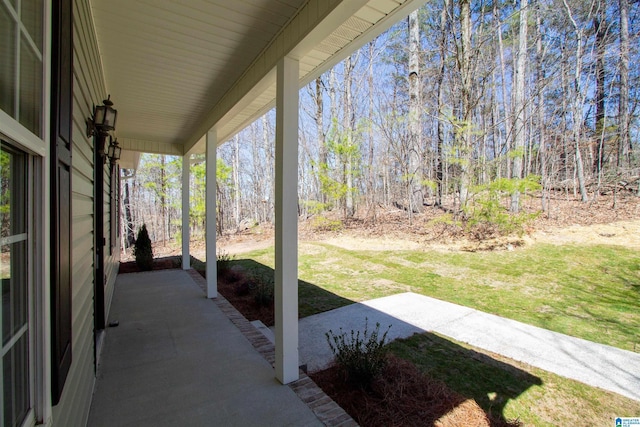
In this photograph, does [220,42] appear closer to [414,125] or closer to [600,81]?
[414,125]

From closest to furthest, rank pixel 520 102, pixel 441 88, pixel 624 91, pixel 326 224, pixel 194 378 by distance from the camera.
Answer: pixel 194 378 → pixel 624 91 → pixel 520 102 → pixel 441 88 → pixel 326 224

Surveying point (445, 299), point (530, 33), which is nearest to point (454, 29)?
point (530, 33)

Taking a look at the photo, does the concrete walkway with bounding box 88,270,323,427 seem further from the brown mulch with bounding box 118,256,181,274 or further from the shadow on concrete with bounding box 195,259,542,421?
the brown mulch with bounding box 118,256,181,274

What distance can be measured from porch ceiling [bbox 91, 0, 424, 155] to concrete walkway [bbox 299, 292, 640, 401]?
2794 millimetres

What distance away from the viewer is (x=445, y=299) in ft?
17.1

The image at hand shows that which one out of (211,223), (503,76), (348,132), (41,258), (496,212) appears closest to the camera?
(41,258)

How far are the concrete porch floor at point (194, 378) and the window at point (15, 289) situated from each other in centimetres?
149

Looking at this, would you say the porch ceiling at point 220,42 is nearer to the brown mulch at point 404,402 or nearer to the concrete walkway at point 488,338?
the brown mulch at point 404,402

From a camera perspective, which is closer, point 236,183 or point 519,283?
point 519,283

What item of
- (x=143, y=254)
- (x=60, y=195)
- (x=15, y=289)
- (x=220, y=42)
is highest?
(x=220, y=42)

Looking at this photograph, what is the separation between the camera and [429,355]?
324 cm

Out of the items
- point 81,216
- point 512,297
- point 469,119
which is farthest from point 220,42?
point 469,119

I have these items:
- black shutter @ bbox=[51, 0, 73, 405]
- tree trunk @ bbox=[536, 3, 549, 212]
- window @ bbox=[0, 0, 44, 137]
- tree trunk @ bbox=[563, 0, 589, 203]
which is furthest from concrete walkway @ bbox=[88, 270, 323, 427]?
tree trunk @ bbox=[563, 0, 589, 203]

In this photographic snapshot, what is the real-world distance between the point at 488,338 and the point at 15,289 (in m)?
4.22
